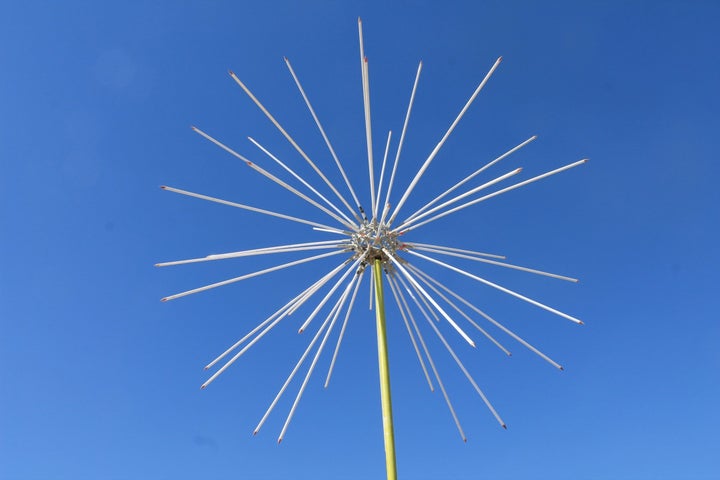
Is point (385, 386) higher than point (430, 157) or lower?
lower

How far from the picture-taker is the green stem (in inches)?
343

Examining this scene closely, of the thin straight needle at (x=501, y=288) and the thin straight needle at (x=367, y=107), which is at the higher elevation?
the thin straight needle at (x=367, y=107)

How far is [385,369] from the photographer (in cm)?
944

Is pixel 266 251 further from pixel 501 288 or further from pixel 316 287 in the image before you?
pixel 501 288

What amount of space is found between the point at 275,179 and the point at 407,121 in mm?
4038

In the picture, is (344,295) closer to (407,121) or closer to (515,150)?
(407,121)

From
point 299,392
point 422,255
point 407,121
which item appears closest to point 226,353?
point 299,392

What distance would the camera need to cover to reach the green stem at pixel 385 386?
8.71 metres

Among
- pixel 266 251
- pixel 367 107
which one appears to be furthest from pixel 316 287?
pixel 367 107

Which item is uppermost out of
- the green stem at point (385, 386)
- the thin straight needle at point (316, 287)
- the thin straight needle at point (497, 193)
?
the thin straight needle at point (497, 193)

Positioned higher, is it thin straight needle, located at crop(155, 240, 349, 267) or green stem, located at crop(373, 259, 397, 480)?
thin straight needle, located at crop(155, 240, 349, 267)

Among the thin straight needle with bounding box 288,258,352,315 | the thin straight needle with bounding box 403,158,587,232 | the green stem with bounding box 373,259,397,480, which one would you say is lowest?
the green stem with bounding box 373,259,397,480

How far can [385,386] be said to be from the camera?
929cm

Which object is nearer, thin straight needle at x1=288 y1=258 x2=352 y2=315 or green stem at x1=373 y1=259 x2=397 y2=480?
green stem at x1=373 y1=259 x2=397 y2=480
